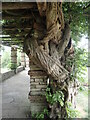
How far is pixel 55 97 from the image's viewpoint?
8.00 ft

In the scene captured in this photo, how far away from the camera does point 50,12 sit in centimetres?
184

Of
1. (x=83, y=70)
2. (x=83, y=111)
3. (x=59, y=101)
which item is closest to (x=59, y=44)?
(x=83, y=70)

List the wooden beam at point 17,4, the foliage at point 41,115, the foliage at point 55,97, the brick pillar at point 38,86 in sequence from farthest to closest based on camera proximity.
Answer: the brick pillar at point 38,86
the foliage at point 41,115
the foliage at point 55,97
the wooden beam at point 17,4

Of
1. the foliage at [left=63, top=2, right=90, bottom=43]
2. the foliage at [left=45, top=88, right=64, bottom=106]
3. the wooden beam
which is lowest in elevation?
the foliage at [left=45, top=88, right=64, bottom=106]

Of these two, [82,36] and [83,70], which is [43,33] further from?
[82,36]

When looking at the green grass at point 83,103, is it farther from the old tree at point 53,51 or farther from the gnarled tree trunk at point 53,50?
the gnarled tree trunk at point 53,50

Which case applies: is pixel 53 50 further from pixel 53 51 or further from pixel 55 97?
pixel 55 97

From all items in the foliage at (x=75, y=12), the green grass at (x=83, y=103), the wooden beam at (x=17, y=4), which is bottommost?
the green grass at (x=83, y=103)

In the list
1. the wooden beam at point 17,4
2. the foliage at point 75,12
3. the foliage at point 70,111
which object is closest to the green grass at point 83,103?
the foliage at point 70,111

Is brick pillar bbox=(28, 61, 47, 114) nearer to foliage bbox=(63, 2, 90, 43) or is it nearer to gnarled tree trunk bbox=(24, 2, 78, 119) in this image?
gnarled tree trunk bbox=(24, 2, 78, 119)

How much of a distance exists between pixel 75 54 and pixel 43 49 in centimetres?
79

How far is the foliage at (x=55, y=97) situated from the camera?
242 centimetres

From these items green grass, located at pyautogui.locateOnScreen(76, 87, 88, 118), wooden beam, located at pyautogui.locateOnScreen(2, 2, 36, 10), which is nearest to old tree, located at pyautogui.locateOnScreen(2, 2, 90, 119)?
wooden beam, located at pyautogui.locateOnScreen(2, 2, 36, 10)

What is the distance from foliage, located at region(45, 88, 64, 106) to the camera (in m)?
2.42
